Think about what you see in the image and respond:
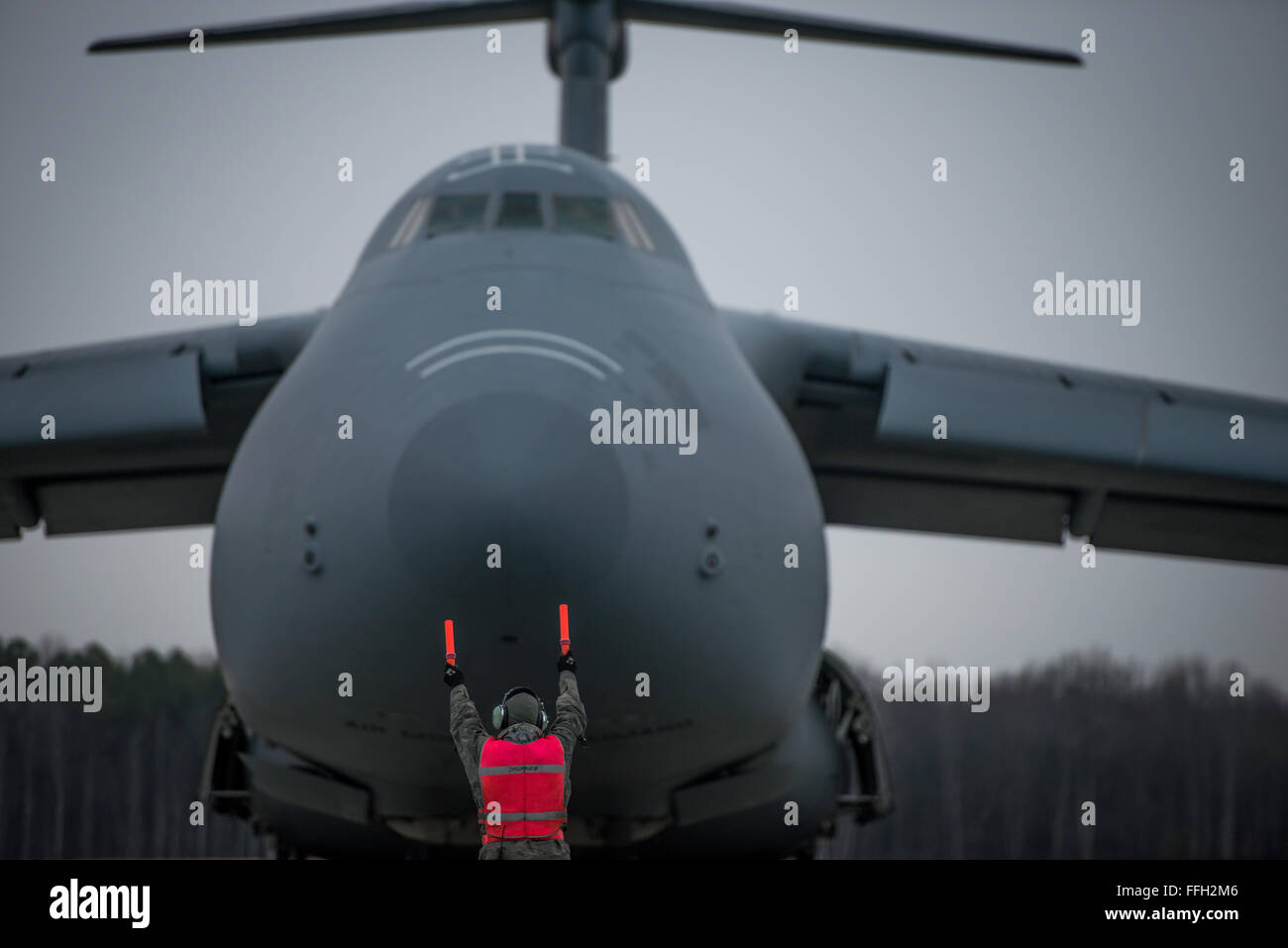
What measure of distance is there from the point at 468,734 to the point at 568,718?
0.79 ft

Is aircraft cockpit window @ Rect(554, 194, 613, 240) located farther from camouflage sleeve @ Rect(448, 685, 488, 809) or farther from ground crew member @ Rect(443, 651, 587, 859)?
ground crew member @ Rect(443, 651, 587, 859)

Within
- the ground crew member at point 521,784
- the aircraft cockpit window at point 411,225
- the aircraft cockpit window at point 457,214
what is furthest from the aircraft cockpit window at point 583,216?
the ground crew member at point 521,784

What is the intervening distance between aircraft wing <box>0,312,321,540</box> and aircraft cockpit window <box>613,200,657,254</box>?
1.95 meters

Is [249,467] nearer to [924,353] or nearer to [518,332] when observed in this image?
[518,332]

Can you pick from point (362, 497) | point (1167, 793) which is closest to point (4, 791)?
point (362, 497)

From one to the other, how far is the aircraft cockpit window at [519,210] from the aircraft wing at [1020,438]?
62.2 inches

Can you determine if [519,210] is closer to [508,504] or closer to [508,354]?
[508,354]

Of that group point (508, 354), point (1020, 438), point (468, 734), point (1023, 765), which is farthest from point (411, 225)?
point (1023, 765)

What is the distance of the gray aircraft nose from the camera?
2.94m

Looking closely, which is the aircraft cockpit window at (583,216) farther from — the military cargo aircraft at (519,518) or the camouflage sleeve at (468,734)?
the camouflage sleeve at (468,734)

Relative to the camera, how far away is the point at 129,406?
6.02m

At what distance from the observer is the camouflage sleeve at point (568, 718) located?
3.01 m

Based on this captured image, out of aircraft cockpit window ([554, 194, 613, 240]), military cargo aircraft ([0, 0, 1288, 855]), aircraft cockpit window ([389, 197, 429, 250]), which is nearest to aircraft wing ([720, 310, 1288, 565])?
military cargo aircraft ([0, 0, 1288, 855])
